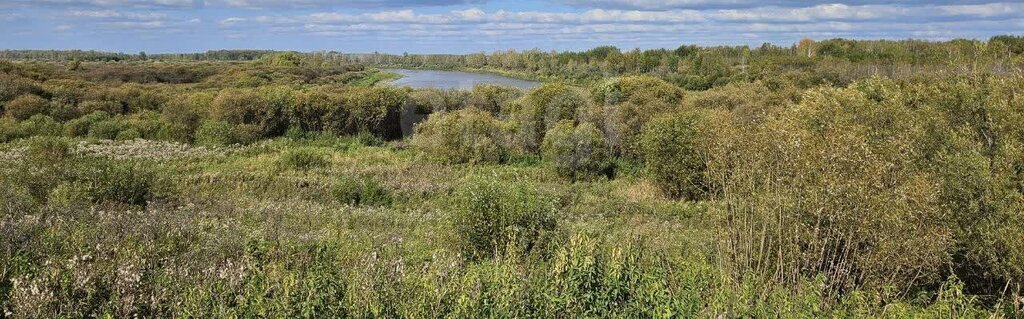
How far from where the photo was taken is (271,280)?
6.45 meters

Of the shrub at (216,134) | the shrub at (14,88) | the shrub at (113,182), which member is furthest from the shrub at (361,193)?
the shrub at (14,88)

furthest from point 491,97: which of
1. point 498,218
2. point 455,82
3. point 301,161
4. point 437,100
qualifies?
point 455,82

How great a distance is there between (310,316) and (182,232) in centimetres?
446

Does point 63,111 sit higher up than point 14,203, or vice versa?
point 63,111

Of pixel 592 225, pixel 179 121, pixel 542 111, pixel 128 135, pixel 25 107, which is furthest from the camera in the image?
pixel 25 107

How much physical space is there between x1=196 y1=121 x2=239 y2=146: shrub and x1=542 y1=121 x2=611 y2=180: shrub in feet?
50.1

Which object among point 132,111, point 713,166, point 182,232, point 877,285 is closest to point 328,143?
point 132,111

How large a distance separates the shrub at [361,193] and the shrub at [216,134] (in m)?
12.3

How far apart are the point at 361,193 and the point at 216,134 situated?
44.8 ft

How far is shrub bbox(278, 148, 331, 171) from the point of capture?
24734mm

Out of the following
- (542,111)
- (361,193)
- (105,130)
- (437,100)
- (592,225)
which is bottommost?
(361,193)

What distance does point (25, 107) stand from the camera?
3359 centimetres

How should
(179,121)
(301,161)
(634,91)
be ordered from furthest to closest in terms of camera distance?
1. (634,91)
2. (179,121)
3. (301,161)

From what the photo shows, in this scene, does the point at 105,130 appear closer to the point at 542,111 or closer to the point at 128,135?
the point at 128,135
